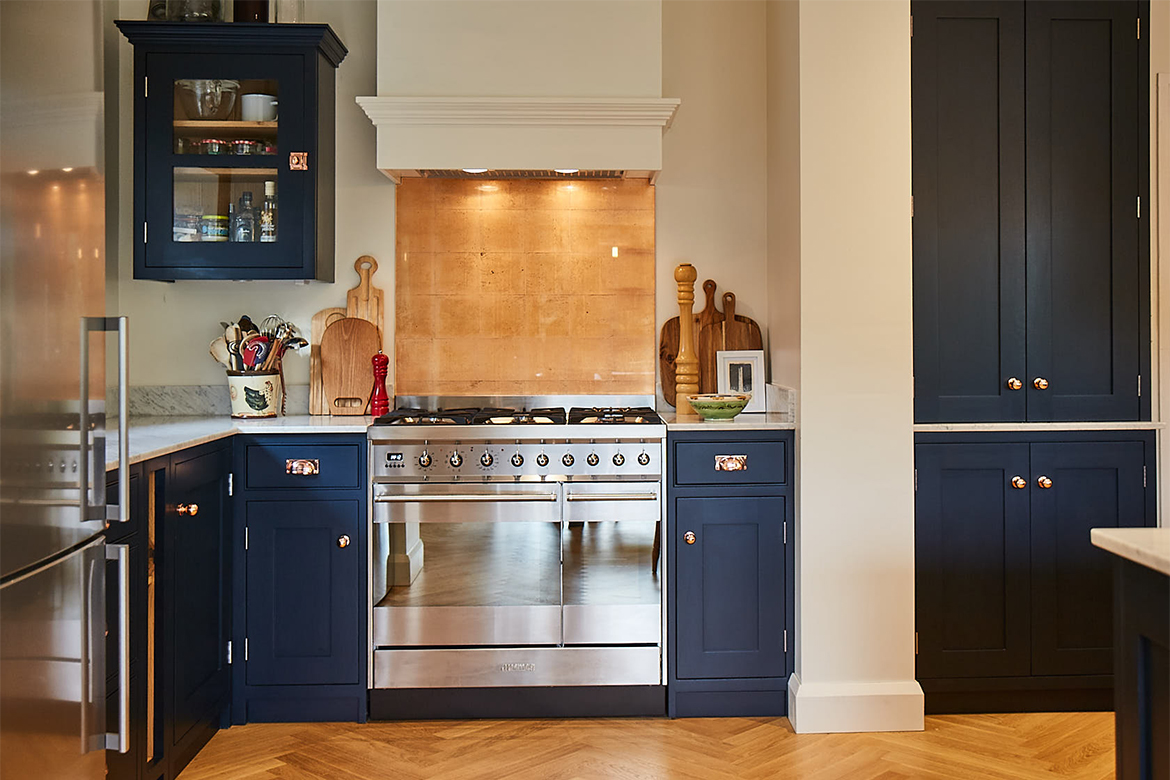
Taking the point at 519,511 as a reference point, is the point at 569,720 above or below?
below

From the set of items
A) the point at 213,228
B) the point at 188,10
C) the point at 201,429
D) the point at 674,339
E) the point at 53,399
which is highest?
the point at 188,10

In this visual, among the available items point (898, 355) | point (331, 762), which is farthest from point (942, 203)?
point (331, 762)

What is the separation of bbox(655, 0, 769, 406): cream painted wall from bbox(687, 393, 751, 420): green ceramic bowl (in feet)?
1.79

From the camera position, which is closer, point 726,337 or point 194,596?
point 194,596

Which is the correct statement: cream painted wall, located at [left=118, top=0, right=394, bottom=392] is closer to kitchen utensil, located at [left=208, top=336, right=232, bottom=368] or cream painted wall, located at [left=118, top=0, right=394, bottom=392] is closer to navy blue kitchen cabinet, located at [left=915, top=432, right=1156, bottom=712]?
kitchen utensil, located at [left=208, top=336, right=232, bottom=368]

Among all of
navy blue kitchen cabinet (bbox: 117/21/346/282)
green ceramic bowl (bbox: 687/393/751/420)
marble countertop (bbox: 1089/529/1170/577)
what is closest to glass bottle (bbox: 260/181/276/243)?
navy blue kitchen cabinet (bbox: 117/21/346/282)

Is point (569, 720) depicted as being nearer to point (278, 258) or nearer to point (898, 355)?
point (898, 355)

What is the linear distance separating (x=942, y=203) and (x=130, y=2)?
303 cm

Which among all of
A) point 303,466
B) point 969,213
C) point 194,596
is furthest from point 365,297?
point 969,213

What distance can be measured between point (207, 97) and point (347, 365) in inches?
41.7

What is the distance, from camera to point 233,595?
2.94 m

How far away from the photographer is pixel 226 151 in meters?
3.20

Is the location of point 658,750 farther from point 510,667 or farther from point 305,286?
point 305,286

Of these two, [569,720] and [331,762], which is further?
[569,720]
